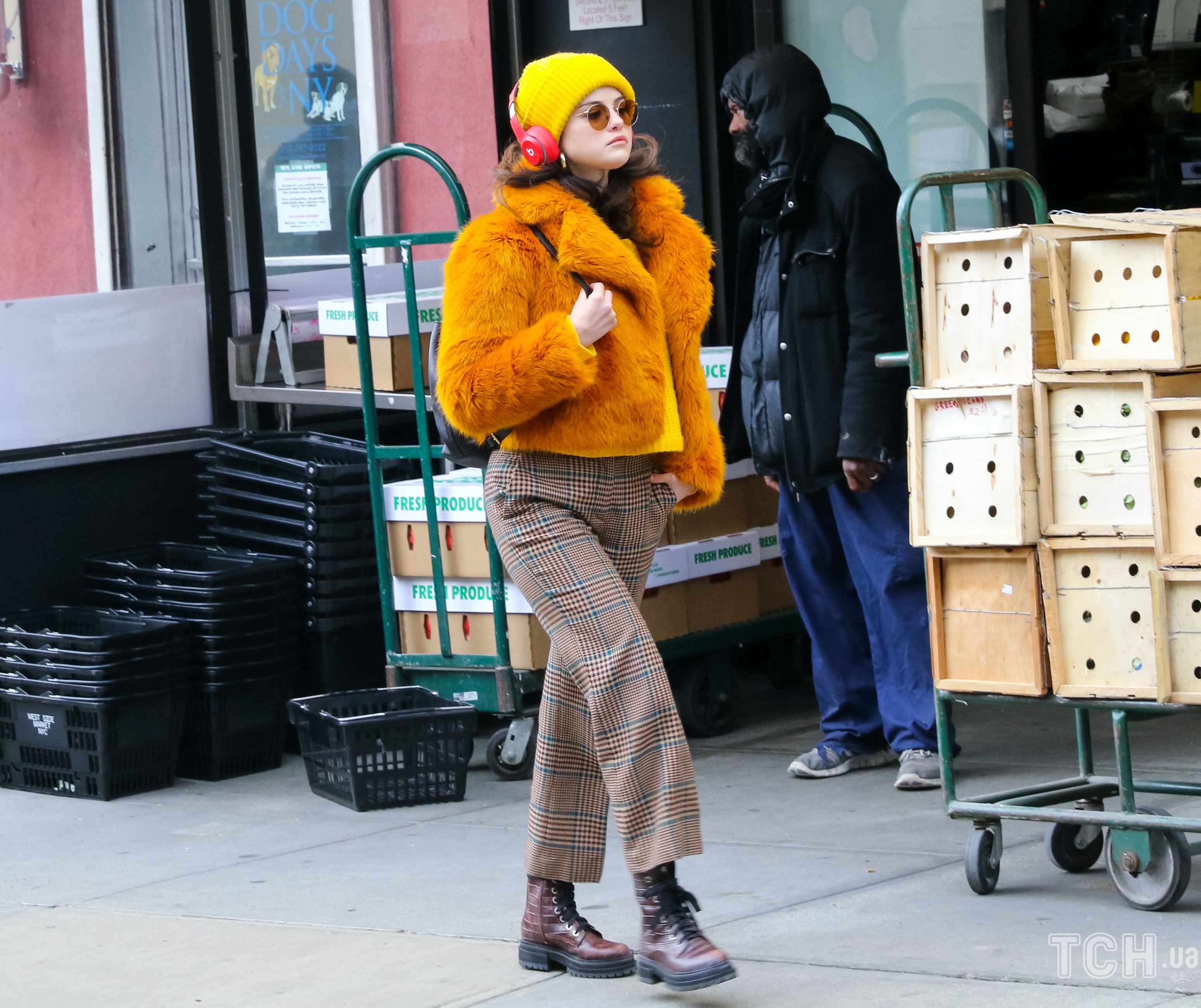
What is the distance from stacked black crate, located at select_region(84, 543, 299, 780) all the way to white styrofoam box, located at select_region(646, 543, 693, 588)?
49.6 inches

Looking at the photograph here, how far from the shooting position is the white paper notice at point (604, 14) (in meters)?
→ 7.62

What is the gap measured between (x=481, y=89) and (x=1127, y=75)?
2.51 meters

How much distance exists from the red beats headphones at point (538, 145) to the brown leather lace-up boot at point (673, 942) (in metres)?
1.47

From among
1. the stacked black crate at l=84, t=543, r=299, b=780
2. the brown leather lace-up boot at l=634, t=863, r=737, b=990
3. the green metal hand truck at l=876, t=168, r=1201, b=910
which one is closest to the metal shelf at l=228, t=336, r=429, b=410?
the stacked black crate at l=84, t=543, r=299, b=780

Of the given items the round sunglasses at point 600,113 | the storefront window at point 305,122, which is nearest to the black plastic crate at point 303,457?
the storefront window at point 305,122

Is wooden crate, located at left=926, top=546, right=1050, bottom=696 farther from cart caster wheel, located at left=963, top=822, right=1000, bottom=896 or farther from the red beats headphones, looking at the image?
the red beats headphones

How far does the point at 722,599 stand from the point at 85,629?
2.19 meters

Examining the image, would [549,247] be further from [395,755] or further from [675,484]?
[395,755]

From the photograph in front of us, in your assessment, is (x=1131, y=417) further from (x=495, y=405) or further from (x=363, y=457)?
(x=363, y=457)

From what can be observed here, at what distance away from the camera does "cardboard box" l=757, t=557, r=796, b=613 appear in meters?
7.15

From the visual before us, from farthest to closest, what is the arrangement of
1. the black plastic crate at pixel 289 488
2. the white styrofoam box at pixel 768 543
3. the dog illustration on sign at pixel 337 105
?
the dog illustration on sign at pixel 337 105
the white styrofoam box at pixel 768 543
the black plastic crate at pixel 289 488

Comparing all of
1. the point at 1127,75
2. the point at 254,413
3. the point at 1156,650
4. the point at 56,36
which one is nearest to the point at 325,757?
the point at 254,413

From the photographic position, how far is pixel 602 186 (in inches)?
168

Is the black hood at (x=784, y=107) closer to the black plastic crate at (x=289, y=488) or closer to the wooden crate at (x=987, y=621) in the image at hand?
the wooden crate at (x=987, y=621)
